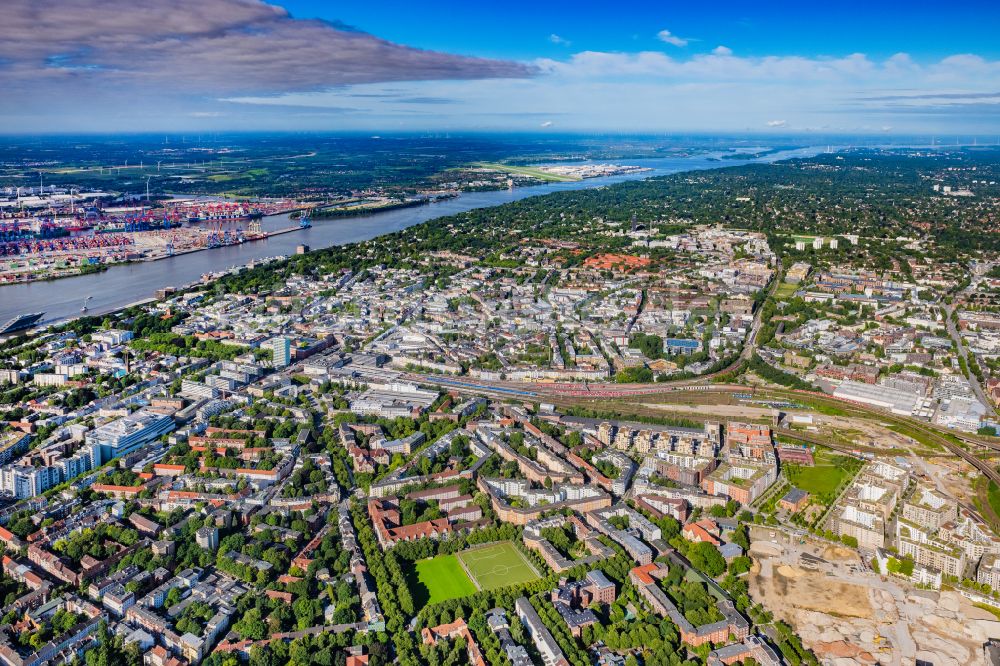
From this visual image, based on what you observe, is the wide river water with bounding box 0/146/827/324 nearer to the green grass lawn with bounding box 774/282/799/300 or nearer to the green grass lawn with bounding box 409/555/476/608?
the green grass lawn with bounding box 409/555/476/608

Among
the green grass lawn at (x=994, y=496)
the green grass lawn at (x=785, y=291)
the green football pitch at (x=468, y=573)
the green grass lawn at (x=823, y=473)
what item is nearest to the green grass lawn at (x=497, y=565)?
the green football pitch at (x=468, y=573)

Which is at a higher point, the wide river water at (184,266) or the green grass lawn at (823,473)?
the wide river water at (184,266)

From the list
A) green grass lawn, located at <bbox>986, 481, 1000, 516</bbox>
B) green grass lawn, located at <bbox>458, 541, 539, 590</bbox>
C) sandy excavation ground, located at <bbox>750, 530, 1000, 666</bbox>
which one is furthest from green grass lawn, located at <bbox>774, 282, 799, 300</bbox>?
green grass lawn, located at <bbox>458, 541, 539, 590</bbox>

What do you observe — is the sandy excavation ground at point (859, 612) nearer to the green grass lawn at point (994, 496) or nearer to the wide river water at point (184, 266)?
the green grass lawn at point (994, 496)

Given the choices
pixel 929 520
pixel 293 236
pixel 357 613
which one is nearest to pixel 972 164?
pixel 293 236

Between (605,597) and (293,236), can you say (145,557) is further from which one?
(293,236)
